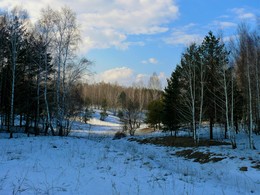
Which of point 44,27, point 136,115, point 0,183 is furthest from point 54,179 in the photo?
point 136,115

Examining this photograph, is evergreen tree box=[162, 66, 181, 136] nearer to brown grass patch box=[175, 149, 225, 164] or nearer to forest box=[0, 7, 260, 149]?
forest box=[0, 7, 260, 149]

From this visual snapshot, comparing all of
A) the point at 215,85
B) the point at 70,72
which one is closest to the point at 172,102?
the point at 215,85

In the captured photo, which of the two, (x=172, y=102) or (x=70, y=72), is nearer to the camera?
(x=70, y=72)

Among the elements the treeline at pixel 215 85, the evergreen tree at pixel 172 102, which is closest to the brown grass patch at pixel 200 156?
the treeline at pixel 215 85

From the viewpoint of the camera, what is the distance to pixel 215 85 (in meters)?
27.4

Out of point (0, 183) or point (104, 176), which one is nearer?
point (0, 183)

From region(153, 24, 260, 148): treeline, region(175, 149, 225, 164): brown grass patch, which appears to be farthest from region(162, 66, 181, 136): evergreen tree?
region(175, 149, 225, 164): brown grass patch

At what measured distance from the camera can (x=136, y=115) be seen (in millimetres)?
43688

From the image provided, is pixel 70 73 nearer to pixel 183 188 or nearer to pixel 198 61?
pixel 198 61

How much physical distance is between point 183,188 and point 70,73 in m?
20.3

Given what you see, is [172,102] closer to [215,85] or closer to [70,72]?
[215,85]

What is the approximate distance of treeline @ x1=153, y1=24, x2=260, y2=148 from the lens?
20000 millimetres

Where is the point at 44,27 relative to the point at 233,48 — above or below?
above

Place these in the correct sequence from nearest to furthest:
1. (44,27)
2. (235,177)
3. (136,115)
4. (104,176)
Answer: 1. (104,176)
2. (235,177)
3. (44,27)
4. (136,115)
